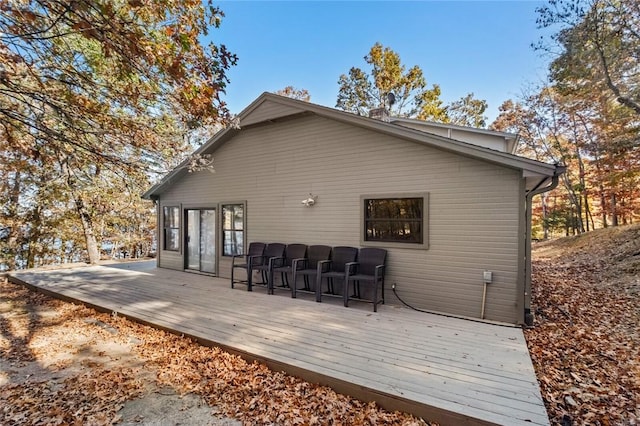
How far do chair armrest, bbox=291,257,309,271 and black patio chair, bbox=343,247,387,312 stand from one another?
3.52ft

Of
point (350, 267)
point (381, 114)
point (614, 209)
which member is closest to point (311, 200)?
point (350, 267)

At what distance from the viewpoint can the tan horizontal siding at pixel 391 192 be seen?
4.59m

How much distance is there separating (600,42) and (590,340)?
7.65 meters

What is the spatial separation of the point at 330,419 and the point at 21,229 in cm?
1521

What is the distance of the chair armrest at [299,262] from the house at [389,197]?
412 millimetres

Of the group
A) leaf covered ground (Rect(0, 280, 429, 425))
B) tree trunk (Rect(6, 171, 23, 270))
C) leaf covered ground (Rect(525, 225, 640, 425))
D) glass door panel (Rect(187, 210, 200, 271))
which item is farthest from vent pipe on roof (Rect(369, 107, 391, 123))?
tree trunk (Rect(6, 171, 23, 270))

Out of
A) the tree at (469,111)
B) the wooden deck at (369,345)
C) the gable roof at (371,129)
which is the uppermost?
the tree at (469,111)

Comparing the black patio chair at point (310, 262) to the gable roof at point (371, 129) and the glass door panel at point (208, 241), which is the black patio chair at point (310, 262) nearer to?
the gable roof at point (371, 129)

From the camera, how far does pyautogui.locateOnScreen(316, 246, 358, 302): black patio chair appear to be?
5555mm

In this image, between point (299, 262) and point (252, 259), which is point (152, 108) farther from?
point (299, 262)

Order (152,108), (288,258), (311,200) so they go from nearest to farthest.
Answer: (152,108) → (311,200) → (288,258)

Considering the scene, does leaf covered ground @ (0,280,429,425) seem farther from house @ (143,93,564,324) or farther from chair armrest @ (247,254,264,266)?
house @ (143,93,564,324)

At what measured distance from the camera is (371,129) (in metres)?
5.54

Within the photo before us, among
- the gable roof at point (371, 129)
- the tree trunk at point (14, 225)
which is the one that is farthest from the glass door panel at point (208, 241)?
the tree trunk at point (14, 225)
